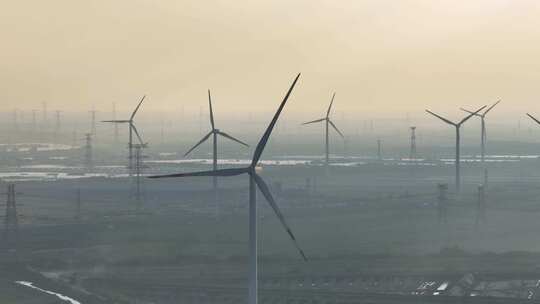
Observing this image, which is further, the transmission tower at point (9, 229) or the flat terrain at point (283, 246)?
the transmission tower at point (9, 229)

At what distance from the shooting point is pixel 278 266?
217ft

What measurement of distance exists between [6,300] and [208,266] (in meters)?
14.2

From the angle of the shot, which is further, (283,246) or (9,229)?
(9,229)

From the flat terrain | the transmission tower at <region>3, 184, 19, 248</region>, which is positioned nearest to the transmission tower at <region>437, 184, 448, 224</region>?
the flat terrain

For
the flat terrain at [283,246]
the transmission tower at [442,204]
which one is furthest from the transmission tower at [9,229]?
the transmission tower at [442,204]

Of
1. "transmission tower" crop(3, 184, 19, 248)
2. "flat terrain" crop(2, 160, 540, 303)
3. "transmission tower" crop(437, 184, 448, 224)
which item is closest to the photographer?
"flat terrain" crop(2, 160, 540, 303)

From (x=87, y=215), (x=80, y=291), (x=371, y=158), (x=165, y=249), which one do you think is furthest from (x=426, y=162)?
(x=80, y=291)

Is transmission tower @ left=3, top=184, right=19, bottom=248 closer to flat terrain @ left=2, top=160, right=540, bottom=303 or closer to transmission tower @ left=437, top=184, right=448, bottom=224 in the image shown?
flat terrain @ left=2, top=160, right=540, bottom=303

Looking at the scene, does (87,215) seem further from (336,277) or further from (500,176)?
(500,176)

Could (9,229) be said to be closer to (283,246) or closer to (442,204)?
(283,246)

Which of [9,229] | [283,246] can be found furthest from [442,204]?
[9,229]

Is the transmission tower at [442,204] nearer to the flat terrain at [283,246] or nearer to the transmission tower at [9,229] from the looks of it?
the flat terrain at [283,246]

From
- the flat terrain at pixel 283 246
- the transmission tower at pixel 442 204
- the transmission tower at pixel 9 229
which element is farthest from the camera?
the transmission tower at pixel 442 204

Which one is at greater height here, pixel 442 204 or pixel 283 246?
pixel 442 204
